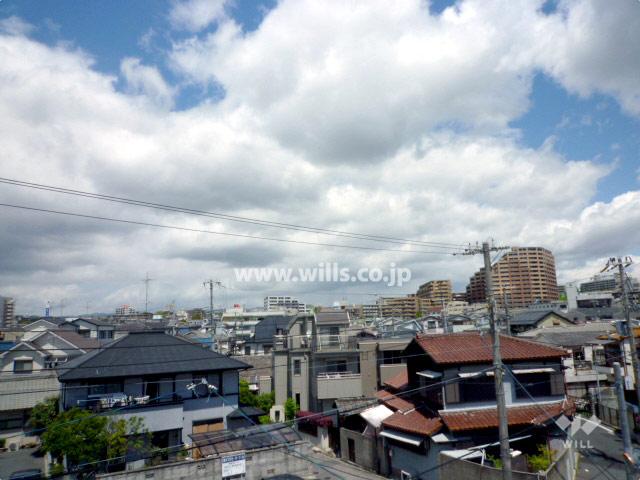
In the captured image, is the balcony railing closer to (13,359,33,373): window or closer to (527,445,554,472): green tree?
(13,359,33,373): window

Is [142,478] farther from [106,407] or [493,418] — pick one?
[493,418]

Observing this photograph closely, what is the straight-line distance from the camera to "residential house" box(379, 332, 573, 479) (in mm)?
21016

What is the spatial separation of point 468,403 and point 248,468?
12124 millimetres

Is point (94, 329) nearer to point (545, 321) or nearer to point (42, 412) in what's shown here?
point (42, 412)

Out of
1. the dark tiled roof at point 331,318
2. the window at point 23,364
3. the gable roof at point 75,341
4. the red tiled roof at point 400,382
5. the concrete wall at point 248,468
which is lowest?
the concrete wall at point 248,468

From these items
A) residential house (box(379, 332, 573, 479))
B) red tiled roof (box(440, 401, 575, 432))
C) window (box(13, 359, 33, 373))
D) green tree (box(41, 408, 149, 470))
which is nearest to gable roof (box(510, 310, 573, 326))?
residential house (box(379, 332, 573, 479))

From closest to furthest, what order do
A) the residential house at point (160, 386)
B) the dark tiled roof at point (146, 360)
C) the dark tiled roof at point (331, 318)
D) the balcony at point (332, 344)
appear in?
the residential house at point (160, 386) → the dark tiled roof at point (146, 360) → the balcony at point (332, 344) → the dark tiled roof at point (331, 318)

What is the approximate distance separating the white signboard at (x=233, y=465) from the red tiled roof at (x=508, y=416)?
33.6ft

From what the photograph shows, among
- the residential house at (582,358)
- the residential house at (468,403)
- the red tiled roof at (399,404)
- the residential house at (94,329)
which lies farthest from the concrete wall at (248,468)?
the residential house at (94,329)

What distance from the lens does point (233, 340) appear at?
164 ft

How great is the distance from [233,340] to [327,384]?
65.1 ft

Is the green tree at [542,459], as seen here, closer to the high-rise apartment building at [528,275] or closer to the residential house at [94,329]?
the residential house at [94,329]

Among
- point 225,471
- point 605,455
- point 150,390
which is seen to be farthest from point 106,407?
point 605,455

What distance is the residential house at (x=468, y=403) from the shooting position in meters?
21.0
